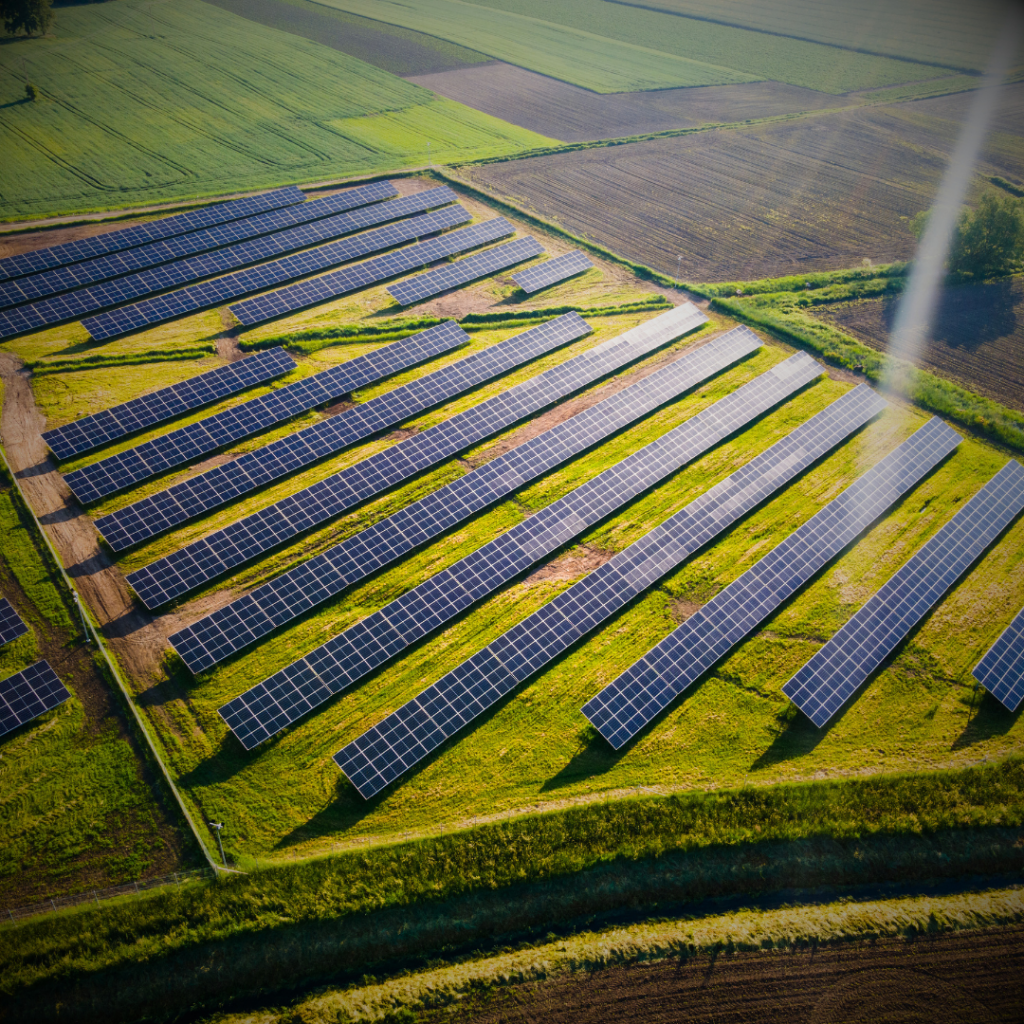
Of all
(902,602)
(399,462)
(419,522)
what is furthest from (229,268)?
(902,602)

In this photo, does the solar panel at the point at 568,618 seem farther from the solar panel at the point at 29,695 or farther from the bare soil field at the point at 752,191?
the bare soil field at the point at 752,191

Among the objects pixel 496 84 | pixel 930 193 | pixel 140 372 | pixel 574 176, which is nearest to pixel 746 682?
pixel 140 372

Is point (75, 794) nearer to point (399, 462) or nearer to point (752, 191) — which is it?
point (399, 462)

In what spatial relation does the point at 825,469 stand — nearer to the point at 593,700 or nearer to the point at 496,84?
the point at 593,700

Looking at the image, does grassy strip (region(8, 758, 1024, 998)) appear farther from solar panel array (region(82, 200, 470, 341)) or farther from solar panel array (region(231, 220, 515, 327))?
solar panel array (region(82, 200, 470, 341))

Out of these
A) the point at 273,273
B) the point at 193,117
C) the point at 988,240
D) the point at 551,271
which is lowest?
the point at 273,273
